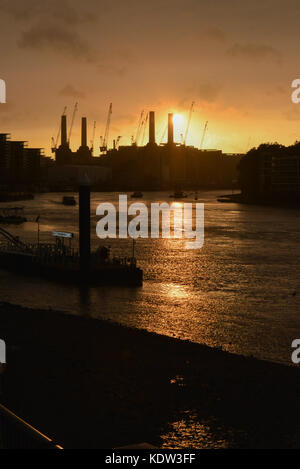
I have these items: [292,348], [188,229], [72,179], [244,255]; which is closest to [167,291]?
[292,348]

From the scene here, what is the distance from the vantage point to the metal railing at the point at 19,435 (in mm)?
2912

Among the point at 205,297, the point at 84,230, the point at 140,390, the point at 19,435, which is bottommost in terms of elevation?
the point at 205,297

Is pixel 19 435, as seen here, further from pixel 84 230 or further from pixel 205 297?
pixel 84 230

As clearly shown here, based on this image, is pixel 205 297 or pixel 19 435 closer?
pixel 19 435

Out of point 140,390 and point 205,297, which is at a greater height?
point 140,390

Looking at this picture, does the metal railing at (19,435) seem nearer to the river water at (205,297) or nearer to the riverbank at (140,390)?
the riverbank at (140,390)

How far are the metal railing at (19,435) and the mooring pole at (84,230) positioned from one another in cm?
1475

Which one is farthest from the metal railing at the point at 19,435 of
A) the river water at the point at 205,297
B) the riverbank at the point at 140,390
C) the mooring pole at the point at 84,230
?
the mooring pole at the point at 84,230

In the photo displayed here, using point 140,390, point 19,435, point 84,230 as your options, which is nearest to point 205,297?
point 84,230

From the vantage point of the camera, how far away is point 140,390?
6.07 meters

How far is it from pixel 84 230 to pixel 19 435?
15.4 m

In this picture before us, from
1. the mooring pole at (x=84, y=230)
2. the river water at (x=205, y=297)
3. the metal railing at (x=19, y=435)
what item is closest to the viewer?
the metal railing at (x=19, y=435)

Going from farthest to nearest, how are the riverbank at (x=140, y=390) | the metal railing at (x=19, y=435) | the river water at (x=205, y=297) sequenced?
1. the river water at (x=205, y=297)
2. the riverbank at (x=140, y=390)
3. the metal railing at (x=19, y=435)

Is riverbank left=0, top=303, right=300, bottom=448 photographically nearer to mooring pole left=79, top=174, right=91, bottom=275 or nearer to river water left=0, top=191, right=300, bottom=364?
river water left=0, top=191, right=300, bottom=364
